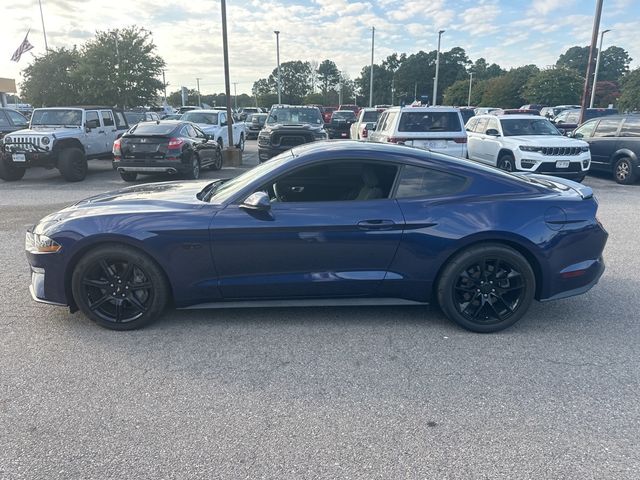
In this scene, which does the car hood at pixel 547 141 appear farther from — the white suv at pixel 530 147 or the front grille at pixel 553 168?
the front grille at pixel 553 168

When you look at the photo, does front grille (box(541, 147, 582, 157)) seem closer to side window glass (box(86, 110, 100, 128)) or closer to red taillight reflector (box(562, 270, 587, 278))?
red taillight reflector (box(562, 270, 587, 278))

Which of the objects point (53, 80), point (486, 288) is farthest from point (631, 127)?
point (53, 80)

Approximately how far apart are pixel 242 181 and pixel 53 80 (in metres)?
30.9

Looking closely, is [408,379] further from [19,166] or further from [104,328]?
[19,166]

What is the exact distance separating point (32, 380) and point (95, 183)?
10.2 meters

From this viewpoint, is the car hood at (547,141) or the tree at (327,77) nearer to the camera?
the car hood at (547,141)

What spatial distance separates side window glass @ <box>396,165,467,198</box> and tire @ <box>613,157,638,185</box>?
1018 cm

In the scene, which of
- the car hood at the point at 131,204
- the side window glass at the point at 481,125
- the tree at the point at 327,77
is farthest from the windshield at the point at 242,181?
the tree at the point at 327,77

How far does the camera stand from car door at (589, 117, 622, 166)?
40.1 feet

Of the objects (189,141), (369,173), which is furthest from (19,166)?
(369,173)

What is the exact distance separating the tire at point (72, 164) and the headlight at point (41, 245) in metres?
9.17

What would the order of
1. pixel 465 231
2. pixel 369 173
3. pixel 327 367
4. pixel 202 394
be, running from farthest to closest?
pixel 369 173, pixel 465 231, pixel 327 367, pixel 202 394

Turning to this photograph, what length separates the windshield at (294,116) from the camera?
14297mm

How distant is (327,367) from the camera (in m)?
3.33
